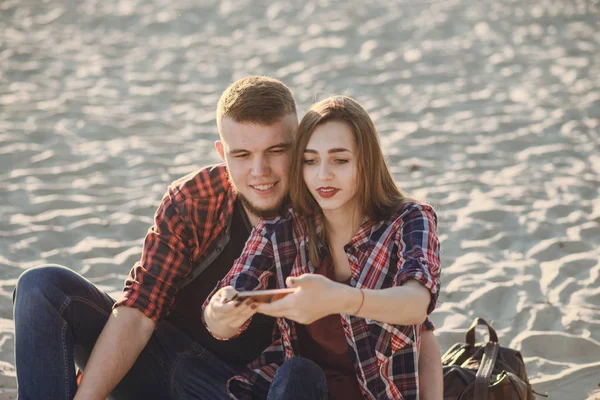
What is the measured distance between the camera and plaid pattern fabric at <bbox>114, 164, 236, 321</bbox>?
116 inches

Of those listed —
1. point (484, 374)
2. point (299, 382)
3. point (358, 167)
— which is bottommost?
point (484, 374)

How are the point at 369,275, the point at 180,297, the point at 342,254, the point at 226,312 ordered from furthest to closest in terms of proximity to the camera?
the point at 180,297 → the point at 342,254 → the point at 369,275 → the point at 226,312

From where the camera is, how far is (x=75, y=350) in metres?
3.00

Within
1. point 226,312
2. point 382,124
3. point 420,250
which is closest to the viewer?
point 226,312

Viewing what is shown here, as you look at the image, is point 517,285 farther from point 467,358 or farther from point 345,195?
point 345,195

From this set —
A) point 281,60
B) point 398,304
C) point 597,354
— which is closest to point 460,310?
point 597,354

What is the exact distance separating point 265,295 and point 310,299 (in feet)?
0.48

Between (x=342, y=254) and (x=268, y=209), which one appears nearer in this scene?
(x=342, y=254)

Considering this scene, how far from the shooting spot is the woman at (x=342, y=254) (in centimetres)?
261

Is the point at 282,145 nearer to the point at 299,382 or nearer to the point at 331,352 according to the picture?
the point at 331,352

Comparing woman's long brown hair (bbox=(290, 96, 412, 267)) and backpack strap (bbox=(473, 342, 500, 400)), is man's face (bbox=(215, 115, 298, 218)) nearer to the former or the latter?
woman's long brown hair (bbox=(290, 96, 412, 267))

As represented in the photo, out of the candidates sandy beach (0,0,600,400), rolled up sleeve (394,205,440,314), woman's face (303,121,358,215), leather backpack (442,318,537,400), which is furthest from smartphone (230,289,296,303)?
sandy beach (0,0,600,400)

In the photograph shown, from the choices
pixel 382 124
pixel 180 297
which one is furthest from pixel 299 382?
pixel 382 124

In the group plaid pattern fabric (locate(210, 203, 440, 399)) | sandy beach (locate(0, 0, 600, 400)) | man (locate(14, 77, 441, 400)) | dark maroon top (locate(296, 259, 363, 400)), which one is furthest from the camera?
sandy beach (locate(0, 0, 600, 400))
